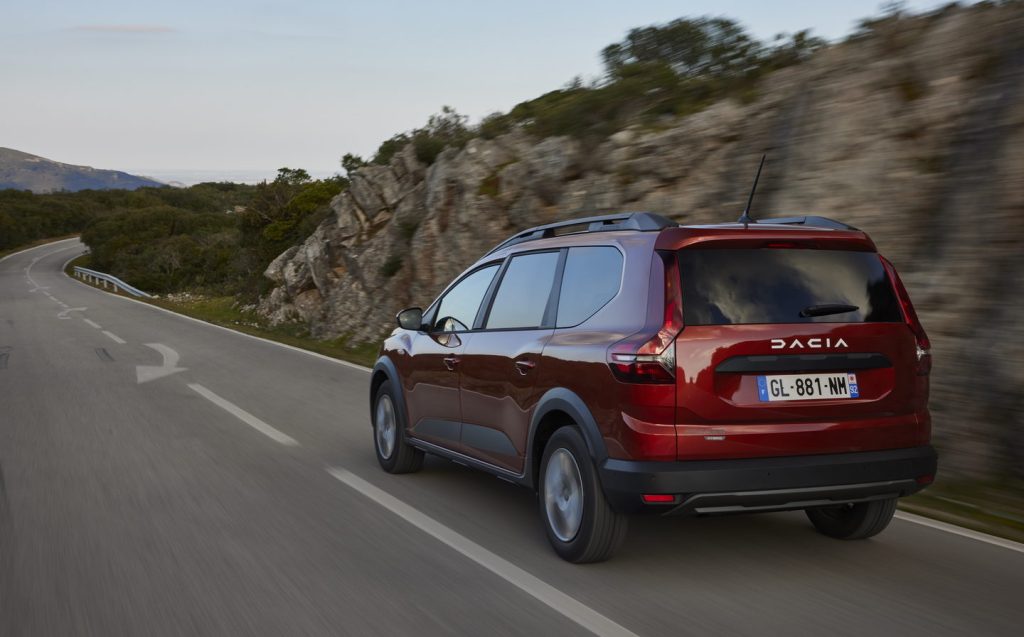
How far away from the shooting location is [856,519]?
17.4ft

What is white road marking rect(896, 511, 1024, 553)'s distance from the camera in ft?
17.4

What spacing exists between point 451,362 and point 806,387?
2543 millimetres

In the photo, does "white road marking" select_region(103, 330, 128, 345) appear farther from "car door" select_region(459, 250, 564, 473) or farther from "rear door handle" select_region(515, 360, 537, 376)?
"rear door handle" select_region(515, 360, 537, 376)

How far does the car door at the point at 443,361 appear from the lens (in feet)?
20.8

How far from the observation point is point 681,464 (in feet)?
14.4

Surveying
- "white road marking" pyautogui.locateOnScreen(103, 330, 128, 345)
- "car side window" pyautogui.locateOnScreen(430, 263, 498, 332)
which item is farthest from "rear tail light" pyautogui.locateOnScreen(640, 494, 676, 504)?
"white road marking" pyautogui.locateOnScreen(103, 330, 128, 345)

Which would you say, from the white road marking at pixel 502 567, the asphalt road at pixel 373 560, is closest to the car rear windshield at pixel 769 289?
the asphalt road at pixel 373 560

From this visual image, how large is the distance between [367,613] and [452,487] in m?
2.63

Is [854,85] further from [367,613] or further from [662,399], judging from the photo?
[367,613]

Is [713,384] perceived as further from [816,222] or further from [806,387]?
[816,222]

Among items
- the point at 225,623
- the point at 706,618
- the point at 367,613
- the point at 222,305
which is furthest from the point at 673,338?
the point at 222,305

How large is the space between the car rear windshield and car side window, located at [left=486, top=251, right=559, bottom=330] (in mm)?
1135

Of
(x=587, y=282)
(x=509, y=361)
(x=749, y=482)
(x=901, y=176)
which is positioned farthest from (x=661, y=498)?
(x=901, y=176)

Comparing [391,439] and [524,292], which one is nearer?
[524,292]
